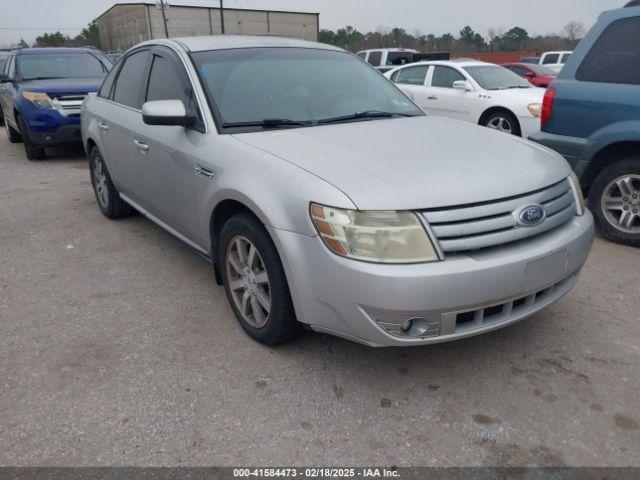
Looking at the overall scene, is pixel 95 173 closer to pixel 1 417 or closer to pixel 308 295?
pixel 1 417

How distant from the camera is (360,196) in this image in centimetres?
236

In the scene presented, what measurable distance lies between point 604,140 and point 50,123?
24.7 ft

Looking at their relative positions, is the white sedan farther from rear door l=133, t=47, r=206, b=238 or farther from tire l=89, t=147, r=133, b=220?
rear door l=133, t=47, r=206, b=238

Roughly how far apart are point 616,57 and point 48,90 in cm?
763

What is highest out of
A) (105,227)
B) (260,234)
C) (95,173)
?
(260,234)

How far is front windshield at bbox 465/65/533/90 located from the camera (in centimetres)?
889

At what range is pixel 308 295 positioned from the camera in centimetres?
252

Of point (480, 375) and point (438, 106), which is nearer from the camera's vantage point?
point (480, 375)

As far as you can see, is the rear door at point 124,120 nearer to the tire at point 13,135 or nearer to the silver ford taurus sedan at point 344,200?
the silver ford taurus sedan at point 344,200

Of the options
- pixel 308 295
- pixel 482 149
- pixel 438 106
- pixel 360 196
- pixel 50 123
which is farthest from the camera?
pixel 438 106

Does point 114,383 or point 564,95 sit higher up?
point 564,95

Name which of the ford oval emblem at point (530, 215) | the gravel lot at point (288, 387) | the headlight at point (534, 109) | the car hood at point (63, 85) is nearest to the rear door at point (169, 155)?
the gravel lot at point (288, 387)

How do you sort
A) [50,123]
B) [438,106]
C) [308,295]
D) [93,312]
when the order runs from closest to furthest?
[308,295]
[93,312]
[50,123]
[438,106]

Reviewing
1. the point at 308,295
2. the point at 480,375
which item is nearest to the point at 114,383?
the point at 308,295
